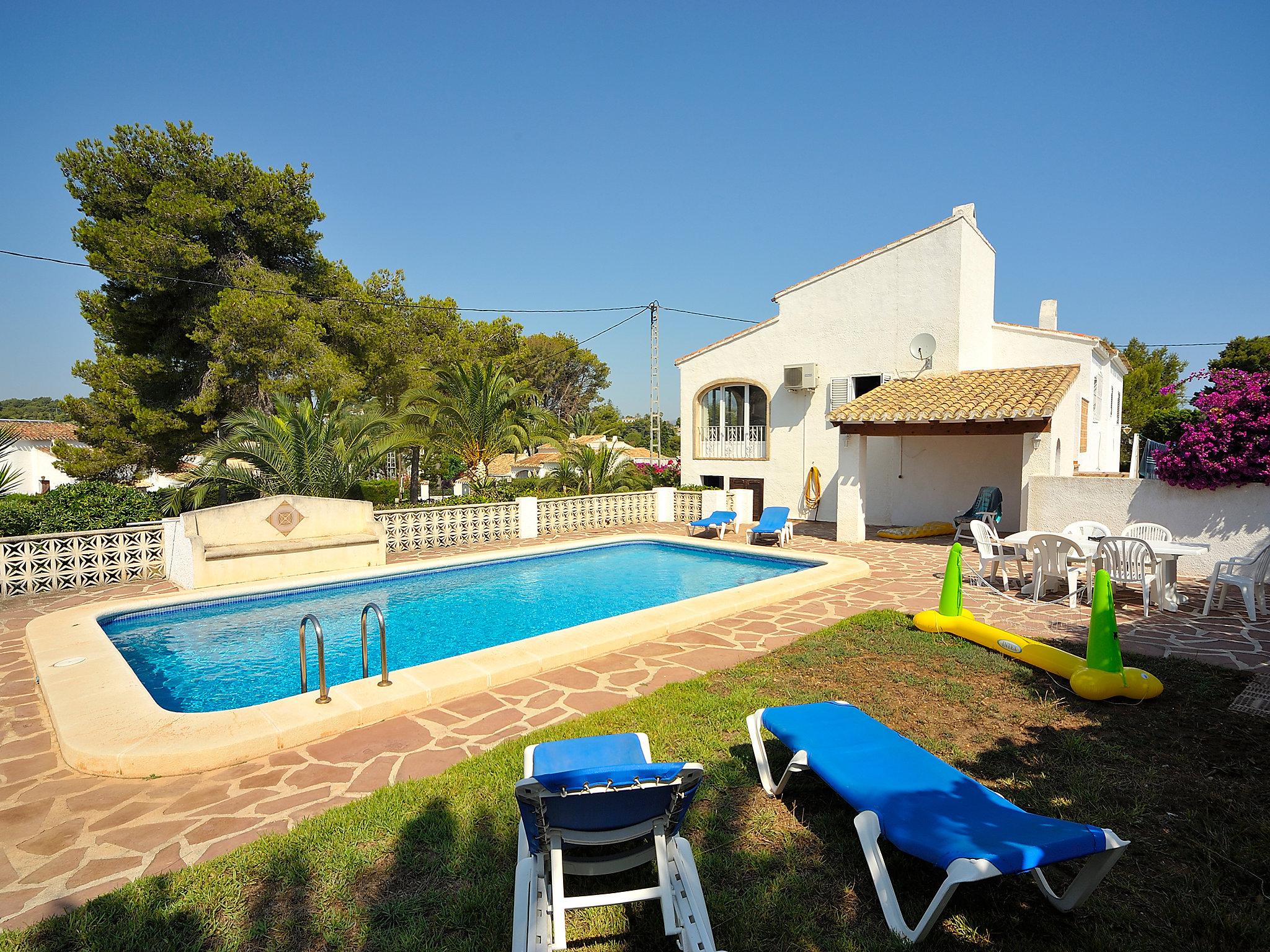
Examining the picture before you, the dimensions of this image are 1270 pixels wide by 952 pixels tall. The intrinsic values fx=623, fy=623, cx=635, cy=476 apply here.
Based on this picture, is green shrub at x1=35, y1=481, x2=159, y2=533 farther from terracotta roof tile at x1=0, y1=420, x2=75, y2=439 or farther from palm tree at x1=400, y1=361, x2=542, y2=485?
terracotta roof tile at x1=0, y1=420, x2=75, y2=439

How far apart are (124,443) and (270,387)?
4.96 m

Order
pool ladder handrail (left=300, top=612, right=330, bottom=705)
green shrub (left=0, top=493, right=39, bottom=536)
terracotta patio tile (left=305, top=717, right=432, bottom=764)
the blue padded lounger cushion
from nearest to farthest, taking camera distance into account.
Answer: the blue padded lounger cushion < terracotta patio tile (left=305, top=717, right=432, bottom=764) < pool ladder handrail (left=300, top=612, right=330, bottom=705) < green shrub (left=0, top=493, right=39, bottom=536)

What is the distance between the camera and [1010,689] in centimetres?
554

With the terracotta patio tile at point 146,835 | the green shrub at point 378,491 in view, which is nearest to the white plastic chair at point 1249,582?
the terracotta patio tile at point 146,835

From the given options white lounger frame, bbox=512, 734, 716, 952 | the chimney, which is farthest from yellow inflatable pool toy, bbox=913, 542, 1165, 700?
the chimney

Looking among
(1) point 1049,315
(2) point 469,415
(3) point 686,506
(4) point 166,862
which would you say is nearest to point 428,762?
(4) point 166,862

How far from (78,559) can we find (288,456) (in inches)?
155

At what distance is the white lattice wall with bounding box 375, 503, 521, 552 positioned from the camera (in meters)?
13.8

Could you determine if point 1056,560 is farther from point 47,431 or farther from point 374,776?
point 47,431

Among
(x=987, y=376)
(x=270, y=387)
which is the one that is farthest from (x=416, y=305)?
(x=987, y=376)

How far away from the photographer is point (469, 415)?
1653cm

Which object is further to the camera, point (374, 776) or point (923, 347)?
point (923, 347)

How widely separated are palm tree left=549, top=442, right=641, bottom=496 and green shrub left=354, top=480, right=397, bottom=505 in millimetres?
4614

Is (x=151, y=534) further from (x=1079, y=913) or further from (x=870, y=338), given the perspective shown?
(x=870, y=338)
